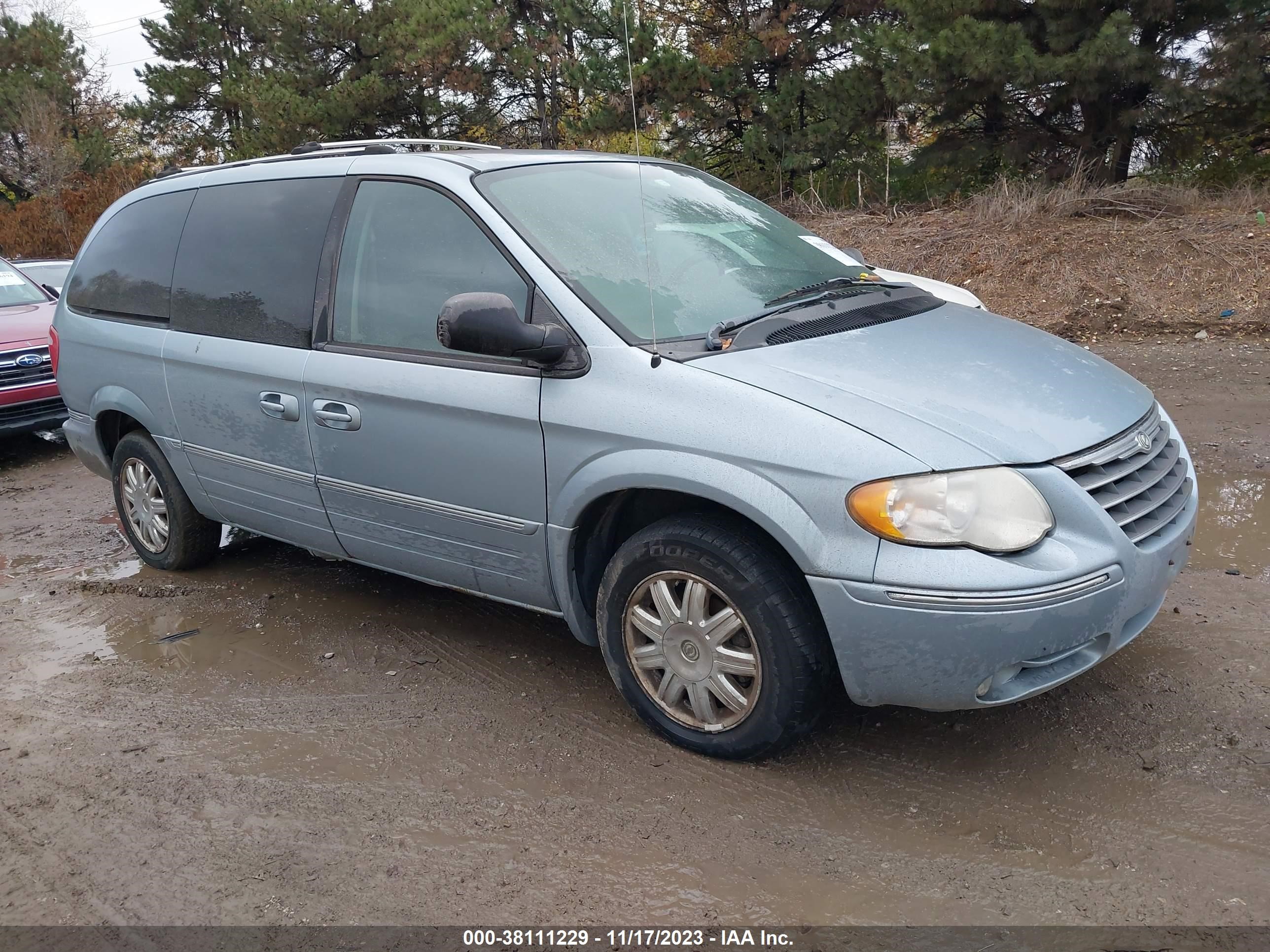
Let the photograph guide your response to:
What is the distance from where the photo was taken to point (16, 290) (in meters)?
9.52

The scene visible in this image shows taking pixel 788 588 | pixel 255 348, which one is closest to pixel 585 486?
pixel 788 588

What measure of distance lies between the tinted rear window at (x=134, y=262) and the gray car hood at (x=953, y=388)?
291cm

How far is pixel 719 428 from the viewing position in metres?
2.95

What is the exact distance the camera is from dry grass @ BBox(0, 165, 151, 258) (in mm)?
26703

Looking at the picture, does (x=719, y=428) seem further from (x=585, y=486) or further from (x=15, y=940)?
(x=15, y=940)

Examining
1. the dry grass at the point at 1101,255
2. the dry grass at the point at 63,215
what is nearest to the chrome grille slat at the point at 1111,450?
the dry grass at the point at 1101,255

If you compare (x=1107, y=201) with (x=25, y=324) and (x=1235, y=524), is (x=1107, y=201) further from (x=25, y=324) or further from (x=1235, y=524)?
(x=25, y=324)

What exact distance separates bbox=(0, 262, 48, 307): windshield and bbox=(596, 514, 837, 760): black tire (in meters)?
8.26

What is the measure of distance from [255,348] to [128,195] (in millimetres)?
1842

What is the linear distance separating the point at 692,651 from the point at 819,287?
1462 millimetres

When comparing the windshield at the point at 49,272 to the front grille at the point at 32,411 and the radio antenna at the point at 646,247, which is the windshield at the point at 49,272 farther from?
the radio antenna at the point at 646,247

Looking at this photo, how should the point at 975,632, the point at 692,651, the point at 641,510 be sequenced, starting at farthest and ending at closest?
the point at 641,510 → the point at 692,651 → the point at 975,632

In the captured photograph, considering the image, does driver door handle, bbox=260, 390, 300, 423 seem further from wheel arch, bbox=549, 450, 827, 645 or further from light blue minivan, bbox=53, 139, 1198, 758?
Result: wheel arch, bbox=549, 450, 827, 645

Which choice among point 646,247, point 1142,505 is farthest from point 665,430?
point 1142,505
